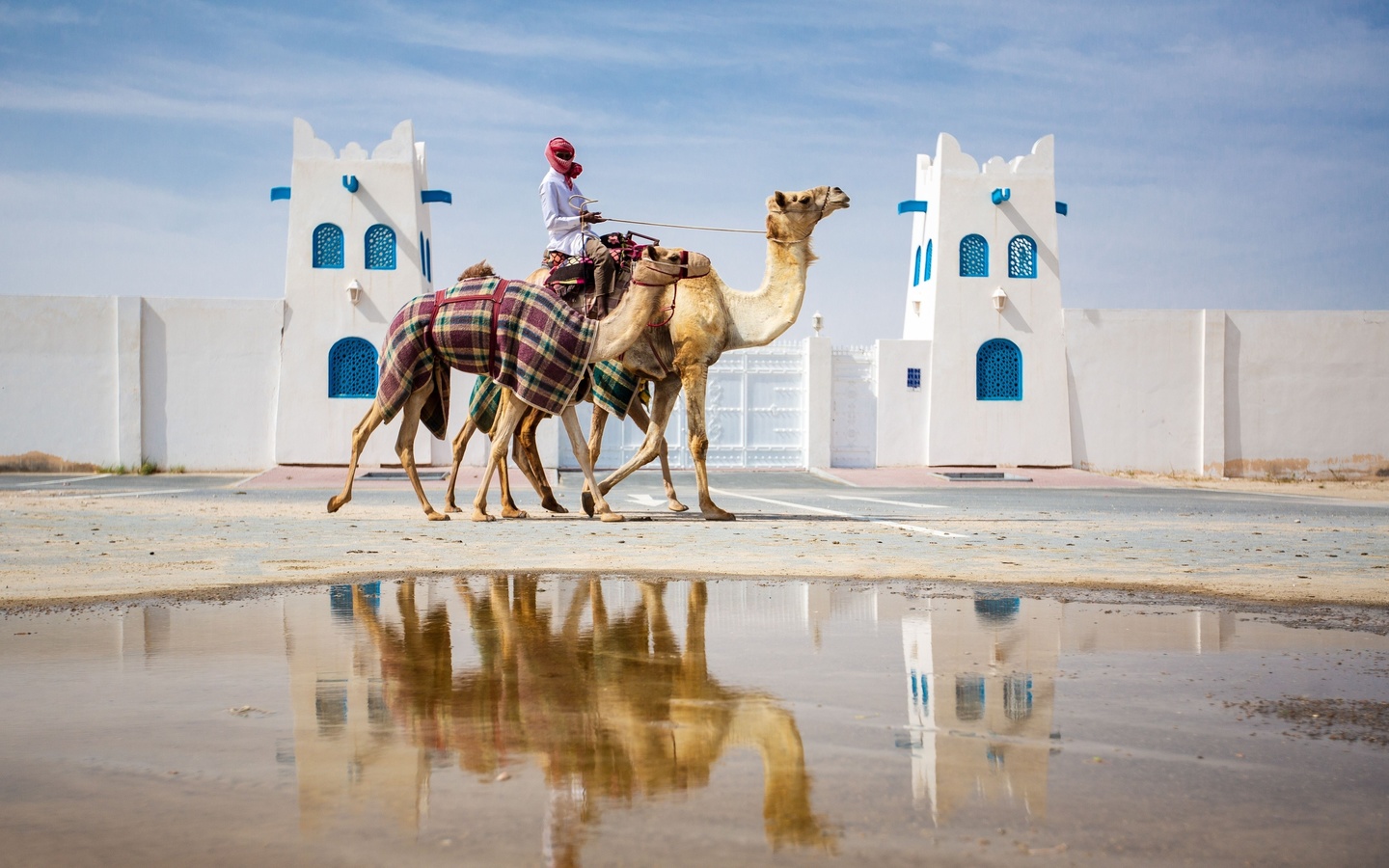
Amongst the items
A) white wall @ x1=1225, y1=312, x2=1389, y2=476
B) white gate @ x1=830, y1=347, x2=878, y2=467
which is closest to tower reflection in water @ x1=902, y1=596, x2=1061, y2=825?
white gate @ x1=830, y1=347, x2=878, y2=467

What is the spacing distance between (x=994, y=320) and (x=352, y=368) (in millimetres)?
11827

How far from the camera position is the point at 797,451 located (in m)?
23.4

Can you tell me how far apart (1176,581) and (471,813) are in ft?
16.8

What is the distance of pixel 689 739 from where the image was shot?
135 inches

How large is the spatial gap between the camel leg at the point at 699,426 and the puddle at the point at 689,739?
554 centimetres

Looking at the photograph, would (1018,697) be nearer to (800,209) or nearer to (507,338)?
(507,338)

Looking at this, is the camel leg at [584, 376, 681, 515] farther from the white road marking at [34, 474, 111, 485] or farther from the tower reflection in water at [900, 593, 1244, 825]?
the white road marking at [34, 474, 111, 485]

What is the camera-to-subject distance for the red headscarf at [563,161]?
36.6 ft

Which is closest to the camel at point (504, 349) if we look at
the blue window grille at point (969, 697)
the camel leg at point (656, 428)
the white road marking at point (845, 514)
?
the camel leg at point (656, 428)

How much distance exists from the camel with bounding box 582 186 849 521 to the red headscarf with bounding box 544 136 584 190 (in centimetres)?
143

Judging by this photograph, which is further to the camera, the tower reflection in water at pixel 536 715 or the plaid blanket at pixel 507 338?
the plaid blanket at pixel 507 338

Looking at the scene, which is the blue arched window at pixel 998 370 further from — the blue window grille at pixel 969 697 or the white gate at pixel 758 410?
the blue window grille at pixel 969 697

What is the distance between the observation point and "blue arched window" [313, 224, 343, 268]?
22578mm

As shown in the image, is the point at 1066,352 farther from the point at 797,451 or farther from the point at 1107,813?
the point at 1107,813
